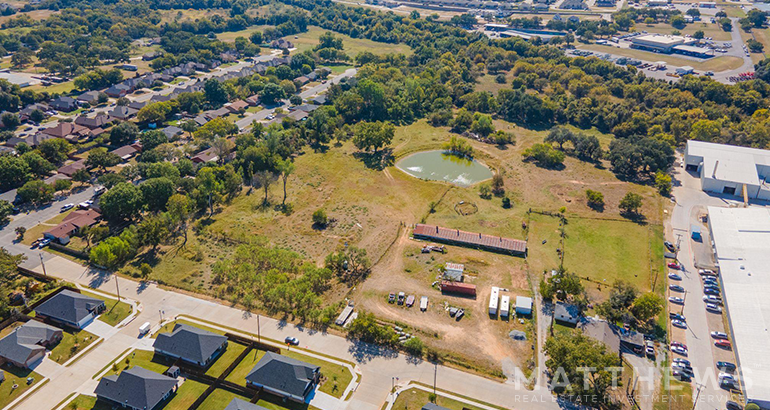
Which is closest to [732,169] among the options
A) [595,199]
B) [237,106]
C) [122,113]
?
[595,199]

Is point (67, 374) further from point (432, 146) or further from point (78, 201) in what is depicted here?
point (432, 146)

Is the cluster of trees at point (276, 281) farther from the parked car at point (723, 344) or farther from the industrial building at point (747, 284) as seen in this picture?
the industrial building at point (747, 284)

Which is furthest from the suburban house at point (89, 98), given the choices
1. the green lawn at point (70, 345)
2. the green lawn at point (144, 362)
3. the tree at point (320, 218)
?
the green lawn at point (144, 362)

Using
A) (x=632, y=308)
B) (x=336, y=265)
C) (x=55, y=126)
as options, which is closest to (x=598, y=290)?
(x=632, y=308)

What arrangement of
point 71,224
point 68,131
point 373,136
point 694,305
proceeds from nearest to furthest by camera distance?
point 694,305, point 71,224, point 373,136, point 68,131

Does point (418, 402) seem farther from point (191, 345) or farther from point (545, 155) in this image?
point (545, 155)
